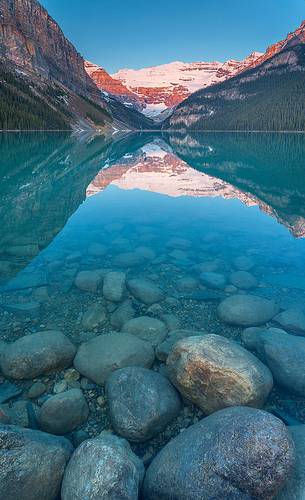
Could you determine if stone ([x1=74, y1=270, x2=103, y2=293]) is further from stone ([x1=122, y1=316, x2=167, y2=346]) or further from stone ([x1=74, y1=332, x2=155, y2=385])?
stone ([x1=74, y1=332, x2=155, y2=385])

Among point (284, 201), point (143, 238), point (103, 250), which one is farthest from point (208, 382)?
point (284, 201)

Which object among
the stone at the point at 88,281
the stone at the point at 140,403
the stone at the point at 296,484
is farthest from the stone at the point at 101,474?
the stone at the point at 88,281

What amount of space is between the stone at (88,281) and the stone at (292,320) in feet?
19.3

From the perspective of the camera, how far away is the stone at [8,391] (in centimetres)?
659

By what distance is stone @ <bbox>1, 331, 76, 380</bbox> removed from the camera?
276 inches

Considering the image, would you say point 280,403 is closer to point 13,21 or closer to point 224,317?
point 224,317

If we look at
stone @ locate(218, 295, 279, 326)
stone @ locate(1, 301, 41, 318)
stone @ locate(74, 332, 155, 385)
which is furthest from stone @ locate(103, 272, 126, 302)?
stone @ locate(218, 295, 279, 326)

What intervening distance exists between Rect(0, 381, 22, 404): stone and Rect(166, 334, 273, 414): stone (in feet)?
10.5

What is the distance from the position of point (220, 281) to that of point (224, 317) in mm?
2528

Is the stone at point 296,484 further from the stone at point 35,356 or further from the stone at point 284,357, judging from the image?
the stone at point 35,356

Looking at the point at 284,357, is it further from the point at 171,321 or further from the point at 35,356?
the point at 35,356

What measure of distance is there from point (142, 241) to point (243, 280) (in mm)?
5988

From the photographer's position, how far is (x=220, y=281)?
1167 cm

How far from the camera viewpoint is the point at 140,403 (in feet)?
19.2
